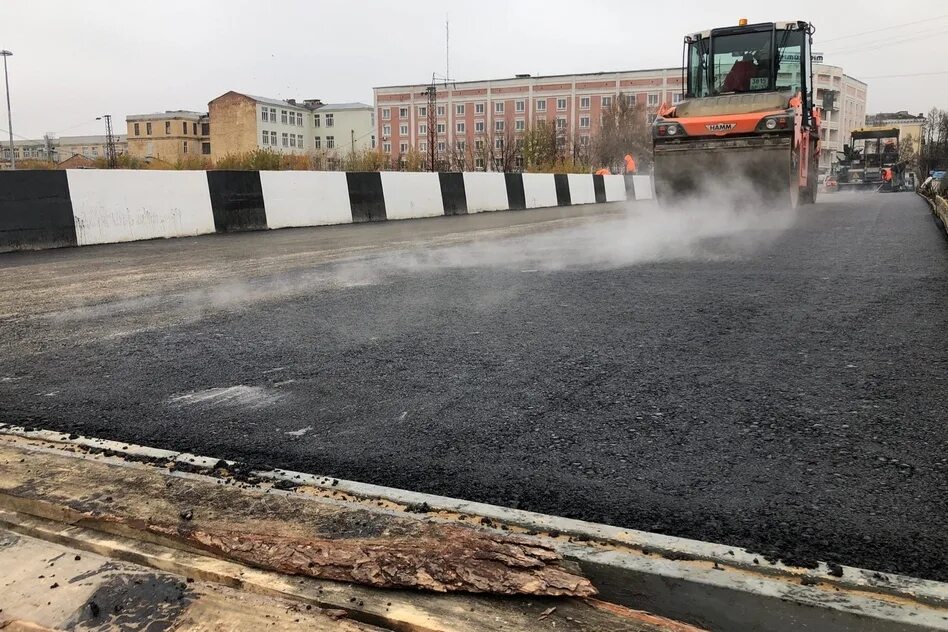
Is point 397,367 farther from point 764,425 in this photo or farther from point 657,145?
point 657,145

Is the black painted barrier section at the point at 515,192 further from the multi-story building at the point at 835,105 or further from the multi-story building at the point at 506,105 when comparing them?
the multi-story building at the point at 835,105

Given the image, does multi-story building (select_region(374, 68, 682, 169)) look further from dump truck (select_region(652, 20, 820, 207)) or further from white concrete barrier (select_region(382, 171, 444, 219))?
dump truck (select_region(652, 20, 820, 207))

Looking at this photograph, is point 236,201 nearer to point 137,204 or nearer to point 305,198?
point 305,198

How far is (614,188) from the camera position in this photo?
24.7 m

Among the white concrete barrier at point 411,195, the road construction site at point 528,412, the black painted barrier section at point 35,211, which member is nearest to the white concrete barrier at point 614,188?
the white concrete barrier at point 411,195

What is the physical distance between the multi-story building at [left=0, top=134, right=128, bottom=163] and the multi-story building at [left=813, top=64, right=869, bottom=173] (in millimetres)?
120356

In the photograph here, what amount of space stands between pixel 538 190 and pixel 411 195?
5.58 meters

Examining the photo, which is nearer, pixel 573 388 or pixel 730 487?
Answer: pixel 730 487

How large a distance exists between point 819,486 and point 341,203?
38.9ft

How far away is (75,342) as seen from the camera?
3902mm

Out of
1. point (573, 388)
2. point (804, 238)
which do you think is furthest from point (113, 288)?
point (804, 238)

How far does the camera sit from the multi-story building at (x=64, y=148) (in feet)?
469

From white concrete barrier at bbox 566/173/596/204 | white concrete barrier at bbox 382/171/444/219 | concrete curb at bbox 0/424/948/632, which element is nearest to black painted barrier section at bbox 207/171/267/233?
white concrete barrier at bbox 382/171/444/219

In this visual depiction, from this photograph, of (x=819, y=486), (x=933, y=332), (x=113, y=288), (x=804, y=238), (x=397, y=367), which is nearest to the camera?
(x=819, y=486)
